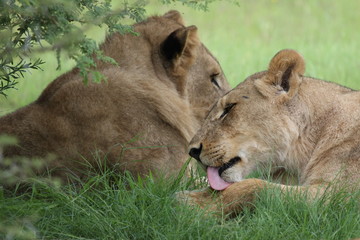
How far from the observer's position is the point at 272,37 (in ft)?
47.3

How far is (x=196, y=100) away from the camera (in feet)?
18.9

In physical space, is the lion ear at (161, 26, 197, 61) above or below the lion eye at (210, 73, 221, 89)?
above

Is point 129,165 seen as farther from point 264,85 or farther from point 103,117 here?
point 264,85

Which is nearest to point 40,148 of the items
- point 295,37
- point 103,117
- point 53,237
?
point 103,117

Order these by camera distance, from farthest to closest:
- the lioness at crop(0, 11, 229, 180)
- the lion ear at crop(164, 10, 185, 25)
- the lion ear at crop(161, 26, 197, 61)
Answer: the lion ear at crop(164, 10, 185, 25)
the lion ear at crop(161, 26, 197, 61)
the lioness at crop(0, 11, 229, 180)

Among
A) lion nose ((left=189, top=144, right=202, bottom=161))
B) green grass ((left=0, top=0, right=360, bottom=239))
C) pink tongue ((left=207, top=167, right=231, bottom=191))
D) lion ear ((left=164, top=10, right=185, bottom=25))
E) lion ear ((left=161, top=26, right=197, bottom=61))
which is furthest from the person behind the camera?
lion ear ((left=164, top=10, right=185, bottom=25))

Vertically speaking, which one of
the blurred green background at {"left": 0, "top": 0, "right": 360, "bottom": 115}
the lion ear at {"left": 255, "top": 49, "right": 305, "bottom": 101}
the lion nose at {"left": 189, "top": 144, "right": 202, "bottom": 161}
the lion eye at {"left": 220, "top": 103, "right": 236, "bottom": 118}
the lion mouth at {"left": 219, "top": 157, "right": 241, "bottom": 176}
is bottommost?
the blurred green background at {"left": 0, "top": 0, "right": 360, "bottom": 115}

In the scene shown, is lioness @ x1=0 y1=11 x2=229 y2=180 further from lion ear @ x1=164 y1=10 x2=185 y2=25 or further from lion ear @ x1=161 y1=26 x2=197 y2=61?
lion ear @ x1=164 y1=10 x2=185 y2=25

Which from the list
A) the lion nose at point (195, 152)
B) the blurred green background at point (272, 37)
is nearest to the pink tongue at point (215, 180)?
the lion nose at point (195, 152)

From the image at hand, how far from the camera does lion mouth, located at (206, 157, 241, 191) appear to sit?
14.9ft

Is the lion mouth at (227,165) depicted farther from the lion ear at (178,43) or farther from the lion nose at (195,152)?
the lion ear at (178,43)

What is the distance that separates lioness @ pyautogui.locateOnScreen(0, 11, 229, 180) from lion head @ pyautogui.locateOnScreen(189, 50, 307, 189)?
0.43m

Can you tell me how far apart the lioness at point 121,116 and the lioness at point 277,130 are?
1.40 ft

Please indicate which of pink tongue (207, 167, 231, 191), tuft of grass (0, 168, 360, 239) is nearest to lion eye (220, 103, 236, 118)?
pink tongue (207, 167, 231, 191)
